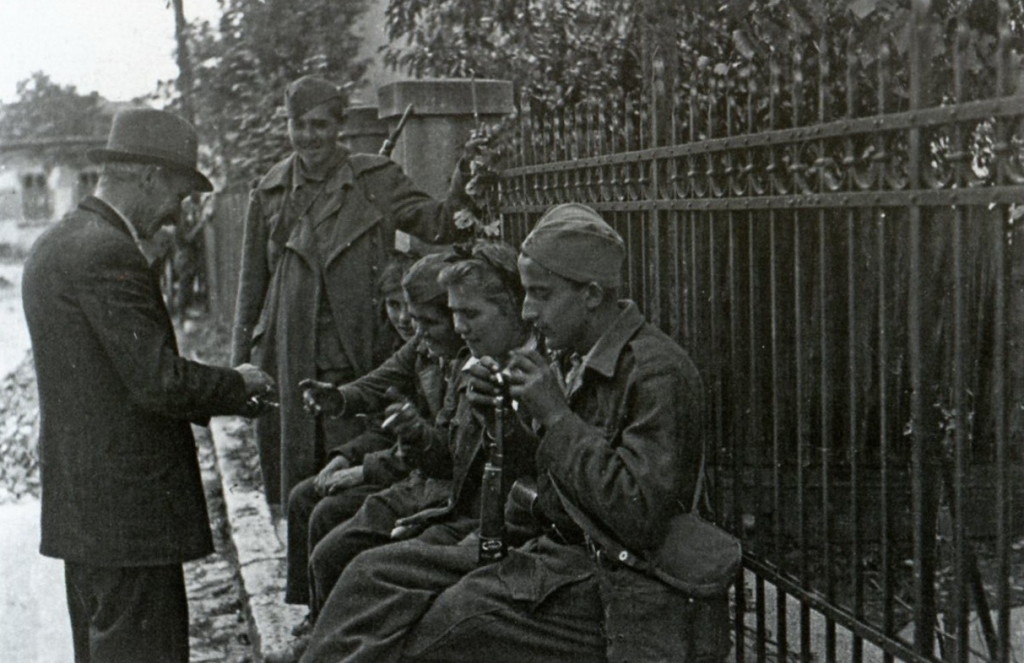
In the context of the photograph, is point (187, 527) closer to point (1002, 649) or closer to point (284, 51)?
A: point (1002, 649)

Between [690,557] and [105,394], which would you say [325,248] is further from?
[690,557]

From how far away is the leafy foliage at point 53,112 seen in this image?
35.2m

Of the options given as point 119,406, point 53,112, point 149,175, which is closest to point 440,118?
point 149,175

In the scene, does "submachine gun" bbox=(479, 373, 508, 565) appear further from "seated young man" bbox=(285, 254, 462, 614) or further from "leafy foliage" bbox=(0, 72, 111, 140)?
"leafy foliage" bbox=(0, 72, 111, 140)

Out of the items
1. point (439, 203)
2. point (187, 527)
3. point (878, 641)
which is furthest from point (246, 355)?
point (878, 641)

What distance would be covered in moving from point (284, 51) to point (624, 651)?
12.1 meters

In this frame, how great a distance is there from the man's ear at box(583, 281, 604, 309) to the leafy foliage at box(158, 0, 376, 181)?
34.1 ft

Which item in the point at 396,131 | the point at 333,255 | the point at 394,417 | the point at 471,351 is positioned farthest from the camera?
the point at 396,131

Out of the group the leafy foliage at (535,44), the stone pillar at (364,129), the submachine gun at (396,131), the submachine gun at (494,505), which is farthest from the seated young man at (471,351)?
the leafy foliage at (535,44)

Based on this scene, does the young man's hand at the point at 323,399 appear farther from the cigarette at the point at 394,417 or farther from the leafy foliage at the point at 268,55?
the leafy foliage at the point at 268,55

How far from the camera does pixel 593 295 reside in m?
3.19

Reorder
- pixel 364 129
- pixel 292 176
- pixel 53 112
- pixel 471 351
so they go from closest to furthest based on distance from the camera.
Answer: pixel 471 351, pixel 292 176, pixel 364 129, pixel 53 112

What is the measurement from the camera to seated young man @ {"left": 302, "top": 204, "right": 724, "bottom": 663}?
2900 mm

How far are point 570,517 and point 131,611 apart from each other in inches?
66.2
